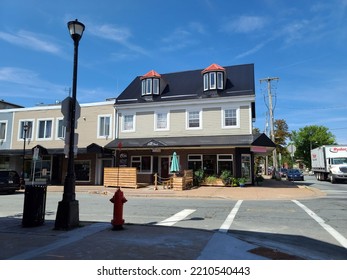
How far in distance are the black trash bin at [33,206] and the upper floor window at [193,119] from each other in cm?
1763

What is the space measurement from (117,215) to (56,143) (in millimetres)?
23422

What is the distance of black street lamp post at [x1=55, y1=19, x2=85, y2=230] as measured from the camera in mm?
8086

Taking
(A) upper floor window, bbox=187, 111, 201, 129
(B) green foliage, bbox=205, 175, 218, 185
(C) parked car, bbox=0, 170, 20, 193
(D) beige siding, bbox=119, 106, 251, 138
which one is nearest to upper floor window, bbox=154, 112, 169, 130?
(D) beige siding, bbox=119, 106, 251, 138

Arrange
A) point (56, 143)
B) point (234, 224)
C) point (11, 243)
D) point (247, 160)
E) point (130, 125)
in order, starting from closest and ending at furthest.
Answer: point (11, 243) → point (234, 224) → point (247, 160) → point (130, 125) → point (56, 143)

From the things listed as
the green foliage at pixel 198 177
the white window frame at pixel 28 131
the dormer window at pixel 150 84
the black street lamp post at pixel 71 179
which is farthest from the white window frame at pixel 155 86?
the black street lamp post at pixel 71 179

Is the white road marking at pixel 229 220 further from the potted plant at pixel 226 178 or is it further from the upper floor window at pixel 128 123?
the upper floor window at pixel 128 123

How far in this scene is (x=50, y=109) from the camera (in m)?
29.9

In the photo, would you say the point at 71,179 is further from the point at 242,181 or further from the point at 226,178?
the point at 242,181

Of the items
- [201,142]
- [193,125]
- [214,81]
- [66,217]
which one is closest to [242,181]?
[201,142]

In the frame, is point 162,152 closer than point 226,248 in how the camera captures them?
No

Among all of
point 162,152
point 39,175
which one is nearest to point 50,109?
point 39,175

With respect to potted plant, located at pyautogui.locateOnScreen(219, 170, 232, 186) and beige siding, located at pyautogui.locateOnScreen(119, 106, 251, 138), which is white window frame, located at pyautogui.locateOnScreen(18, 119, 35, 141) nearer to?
beige siding, located at pyautogui.locateOnScreen(119, 106, 251, 138)

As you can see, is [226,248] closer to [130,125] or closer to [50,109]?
[130,125]

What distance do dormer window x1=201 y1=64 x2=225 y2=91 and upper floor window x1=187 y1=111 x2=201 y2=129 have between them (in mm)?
2274
